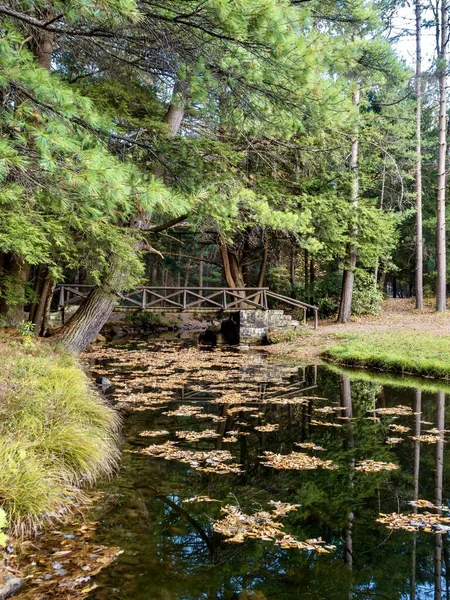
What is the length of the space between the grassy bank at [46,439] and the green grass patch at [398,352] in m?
6.53

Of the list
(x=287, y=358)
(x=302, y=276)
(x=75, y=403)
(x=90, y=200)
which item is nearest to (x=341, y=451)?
(x=75, y=403)

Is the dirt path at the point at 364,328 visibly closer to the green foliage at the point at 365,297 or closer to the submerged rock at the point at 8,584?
the green foliage at the point at 365,297

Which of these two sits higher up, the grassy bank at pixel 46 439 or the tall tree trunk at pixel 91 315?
the tall tree trunk at pixel 91 315

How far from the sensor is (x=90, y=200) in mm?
3947

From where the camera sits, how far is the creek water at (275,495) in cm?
266

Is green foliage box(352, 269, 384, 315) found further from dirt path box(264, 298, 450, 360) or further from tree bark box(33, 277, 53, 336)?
tree bark box(33, 277, 53, 336)

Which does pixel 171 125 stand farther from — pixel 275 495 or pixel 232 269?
pixel 232 269

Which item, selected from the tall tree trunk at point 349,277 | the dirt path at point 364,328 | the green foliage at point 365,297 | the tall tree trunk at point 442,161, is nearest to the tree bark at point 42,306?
the dirt path at point 364,328

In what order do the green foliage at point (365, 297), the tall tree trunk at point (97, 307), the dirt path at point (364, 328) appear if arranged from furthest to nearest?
the green foliage at point (365, 297), the dirt path at point (364, 328), the tall tree trunk at point (97, 307)

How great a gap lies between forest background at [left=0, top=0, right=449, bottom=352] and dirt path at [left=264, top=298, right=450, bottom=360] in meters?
1.00

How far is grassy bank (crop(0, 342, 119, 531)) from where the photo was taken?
3.18m

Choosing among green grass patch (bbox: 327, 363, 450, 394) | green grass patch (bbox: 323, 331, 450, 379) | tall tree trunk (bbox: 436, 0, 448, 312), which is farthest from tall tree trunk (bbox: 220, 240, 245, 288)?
green grass patch (bbox: 327, 363, 450, 394)

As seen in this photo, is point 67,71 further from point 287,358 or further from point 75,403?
point 287,358

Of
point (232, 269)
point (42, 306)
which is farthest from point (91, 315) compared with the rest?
point (232, 269)
